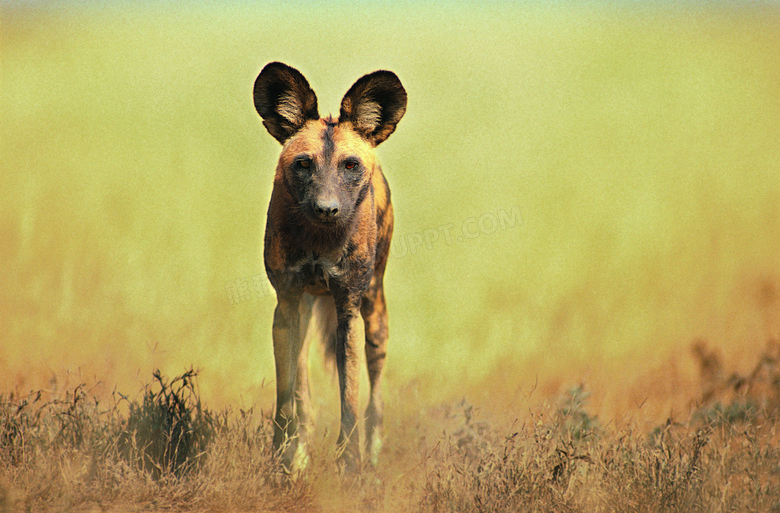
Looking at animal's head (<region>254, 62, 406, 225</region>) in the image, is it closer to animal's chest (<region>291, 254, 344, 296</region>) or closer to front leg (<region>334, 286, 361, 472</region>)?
animal's chest (<region>291, 254, 344, 296</region>)

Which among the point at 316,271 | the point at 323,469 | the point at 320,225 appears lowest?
the point at 323,469

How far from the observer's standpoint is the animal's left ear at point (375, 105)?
5266 millimetres

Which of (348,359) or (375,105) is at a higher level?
(375,105)

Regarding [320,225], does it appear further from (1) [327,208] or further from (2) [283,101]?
(2) [283,101]

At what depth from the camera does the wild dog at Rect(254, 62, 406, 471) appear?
511 cm

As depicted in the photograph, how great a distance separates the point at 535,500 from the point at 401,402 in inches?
97.9

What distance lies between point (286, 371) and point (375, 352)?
3.30ft

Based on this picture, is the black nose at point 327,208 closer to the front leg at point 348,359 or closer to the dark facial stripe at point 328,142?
the dark facial stripe at point 328,142

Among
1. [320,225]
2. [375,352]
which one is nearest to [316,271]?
[320,225]

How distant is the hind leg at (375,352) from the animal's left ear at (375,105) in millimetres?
1343

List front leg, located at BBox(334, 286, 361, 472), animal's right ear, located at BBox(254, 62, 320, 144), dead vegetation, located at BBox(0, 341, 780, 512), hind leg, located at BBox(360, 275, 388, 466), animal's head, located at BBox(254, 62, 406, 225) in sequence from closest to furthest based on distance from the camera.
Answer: dead vegetation, located at BBox(0, 341, 780, 512)
animal's head, located at BBox(254, 62, 406, 225)
animal's right ear, located at BBox(254, 62, 320, 144)
front leg, located at BBox(334, 286, 361, 472)
hind leg, located at BBox(360, 275, 388, 466)

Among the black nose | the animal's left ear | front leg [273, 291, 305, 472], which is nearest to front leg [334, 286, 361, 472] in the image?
front leg [273, 291, 305, 472]

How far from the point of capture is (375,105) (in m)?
5.37

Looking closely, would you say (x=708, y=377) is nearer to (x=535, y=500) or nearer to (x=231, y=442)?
(x=535, y=500)
